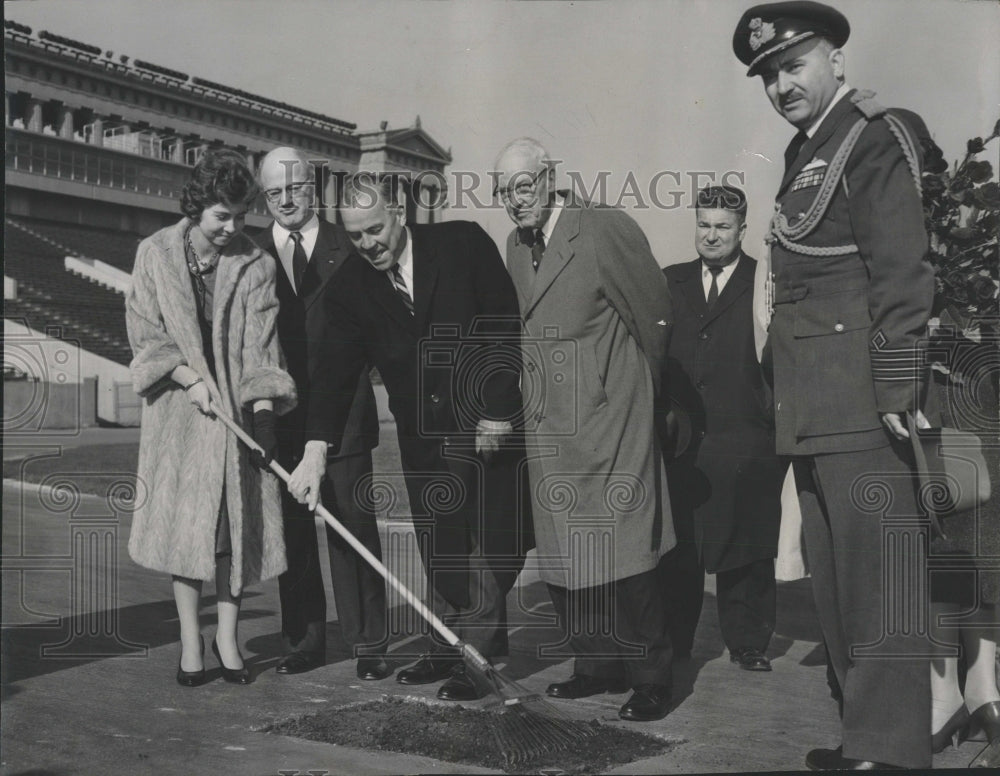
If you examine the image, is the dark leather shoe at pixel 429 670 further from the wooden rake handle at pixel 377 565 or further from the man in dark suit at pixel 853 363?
the man in dark suit at pixel 853 363

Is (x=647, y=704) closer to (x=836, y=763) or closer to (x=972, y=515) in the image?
(x=836, y=763)

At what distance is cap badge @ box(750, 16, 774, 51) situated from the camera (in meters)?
4.53

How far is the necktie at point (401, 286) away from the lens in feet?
15.6

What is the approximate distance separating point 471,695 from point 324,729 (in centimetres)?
54

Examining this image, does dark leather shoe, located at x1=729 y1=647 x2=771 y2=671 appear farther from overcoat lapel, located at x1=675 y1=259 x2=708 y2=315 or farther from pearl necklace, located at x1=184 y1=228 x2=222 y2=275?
pearl necklace, located at x1=184 y1=228 x2=222 y2=275

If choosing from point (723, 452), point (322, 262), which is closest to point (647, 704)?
point (723, 452)

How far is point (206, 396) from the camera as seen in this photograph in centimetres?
472

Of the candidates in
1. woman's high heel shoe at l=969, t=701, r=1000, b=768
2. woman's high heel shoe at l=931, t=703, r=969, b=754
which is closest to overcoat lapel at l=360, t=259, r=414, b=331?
woman's high heel shoe at l=931, t=703, r=969, b=754

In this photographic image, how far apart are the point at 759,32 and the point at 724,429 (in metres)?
1.47

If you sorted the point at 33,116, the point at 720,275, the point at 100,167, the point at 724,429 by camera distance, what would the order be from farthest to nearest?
the point at 720,275 < the point at 724,429 < the point at 100,167 < the point at 33,116

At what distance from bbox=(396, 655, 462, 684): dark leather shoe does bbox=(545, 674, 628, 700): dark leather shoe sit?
1.21 ft

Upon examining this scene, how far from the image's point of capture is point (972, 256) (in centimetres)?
472

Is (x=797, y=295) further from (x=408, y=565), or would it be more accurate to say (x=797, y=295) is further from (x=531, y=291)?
(x=408, y=565)

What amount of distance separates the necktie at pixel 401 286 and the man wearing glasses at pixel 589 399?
396mm
